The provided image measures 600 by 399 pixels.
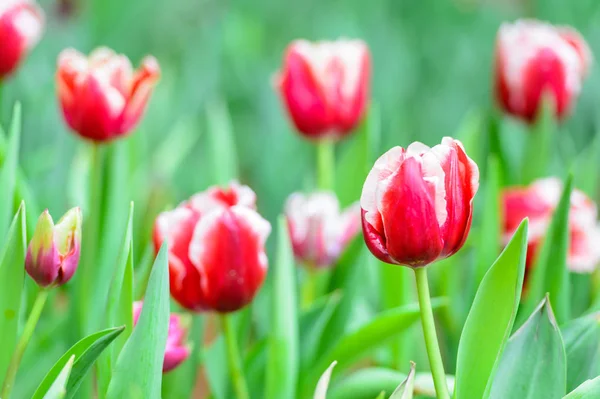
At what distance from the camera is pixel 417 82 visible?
6.30 feet

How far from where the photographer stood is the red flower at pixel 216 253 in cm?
61

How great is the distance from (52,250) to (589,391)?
1.13ft

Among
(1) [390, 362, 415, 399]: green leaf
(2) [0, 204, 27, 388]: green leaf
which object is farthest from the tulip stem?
(2) [0, 204, 27, 388]: green leaf

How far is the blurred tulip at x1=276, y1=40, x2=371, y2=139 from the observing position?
38.0 inches

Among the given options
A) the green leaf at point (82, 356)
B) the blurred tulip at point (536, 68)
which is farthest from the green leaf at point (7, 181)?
the blurred tulip at point (536, 68)

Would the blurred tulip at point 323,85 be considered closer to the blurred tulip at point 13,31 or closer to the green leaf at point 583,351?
the blurred tulip at point 13,31

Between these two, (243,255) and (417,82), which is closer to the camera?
(243,255)

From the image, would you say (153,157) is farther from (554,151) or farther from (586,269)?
(586,269)

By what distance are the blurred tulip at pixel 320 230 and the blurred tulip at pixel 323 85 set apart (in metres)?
0.13

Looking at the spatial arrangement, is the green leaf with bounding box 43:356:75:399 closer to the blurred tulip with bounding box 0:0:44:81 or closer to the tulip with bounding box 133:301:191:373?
the tulip with bounding box 133:301:191:373

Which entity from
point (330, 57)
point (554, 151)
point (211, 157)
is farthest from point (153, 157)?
point (554, 151)

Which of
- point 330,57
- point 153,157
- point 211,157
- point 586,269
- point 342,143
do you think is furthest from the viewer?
point 342,143

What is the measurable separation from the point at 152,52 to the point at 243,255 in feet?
5.09

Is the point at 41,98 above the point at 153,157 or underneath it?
above
